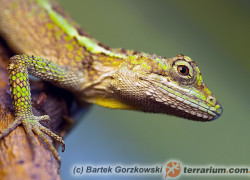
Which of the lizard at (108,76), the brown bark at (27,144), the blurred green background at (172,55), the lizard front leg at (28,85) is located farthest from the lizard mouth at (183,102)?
the blurred green background at (172,55)

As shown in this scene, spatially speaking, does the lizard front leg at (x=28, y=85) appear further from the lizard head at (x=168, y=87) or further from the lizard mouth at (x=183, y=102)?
the lizard mouth at (x=183, y=102)

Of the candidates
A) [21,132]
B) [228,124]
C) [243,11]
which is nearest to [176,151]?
[228,124]

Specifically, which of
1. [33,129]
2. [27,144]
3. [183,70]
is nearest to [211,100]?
[183,70]

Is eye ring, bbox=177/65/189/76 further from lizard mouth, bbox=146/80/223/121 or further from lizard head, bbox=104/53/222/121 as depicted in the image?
lizard mouth, bbox=146/80/223/121

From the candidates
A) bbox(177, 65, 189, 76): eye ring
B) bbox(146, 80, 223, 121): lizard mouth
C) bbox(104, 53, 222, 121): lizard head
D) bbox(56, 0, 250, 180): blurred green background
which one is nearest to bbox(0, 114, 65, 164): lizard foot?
bbox(104, 53, 222, 121): lizard head

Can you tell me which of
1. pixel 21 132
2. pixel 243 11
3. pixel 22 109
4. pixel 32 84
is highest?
pixel 243 11

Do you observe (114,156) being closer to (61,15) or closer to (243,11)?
(61,15)

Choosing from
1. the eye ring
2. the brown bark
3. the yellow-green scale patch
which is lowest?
the brown bark

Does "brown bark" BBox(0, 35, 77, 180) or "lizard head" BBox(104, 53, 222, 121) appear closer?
"brown bark" BBox(0, 35, 77, 180)
